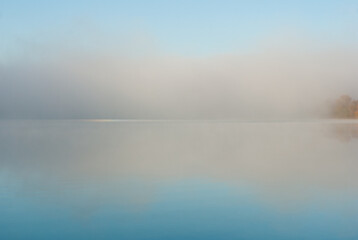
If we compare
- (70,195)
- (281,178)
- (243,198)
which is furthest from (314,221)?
(70,195)

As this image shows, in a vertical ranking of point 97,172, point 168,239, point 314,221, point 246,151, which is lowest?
point 168,239

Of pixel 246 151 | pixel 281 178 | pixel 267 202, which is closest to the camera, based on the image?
pixel 267 202

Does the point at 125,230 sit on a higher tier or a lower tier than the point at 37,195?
lower

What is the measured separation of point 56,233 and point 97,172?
5.78 m

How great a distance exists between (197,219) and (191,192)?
214cm

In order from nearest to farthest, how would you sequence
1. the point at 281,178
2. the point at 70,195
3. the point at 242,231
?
the point at 242,231 → the point at 70,195 → the point at 281,178

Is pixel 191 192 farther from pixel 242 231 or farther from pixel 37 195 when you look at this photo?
pixel 37 195

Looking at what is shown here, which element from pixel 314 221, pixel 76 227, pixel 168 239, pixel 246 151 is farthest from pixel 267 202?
pixel 246 151

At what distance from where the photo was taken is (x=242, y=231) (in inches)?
227

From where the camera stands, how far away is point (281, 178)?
404 inches

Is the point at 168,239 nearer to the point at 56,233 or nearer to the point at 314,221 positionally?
the point at 56,233

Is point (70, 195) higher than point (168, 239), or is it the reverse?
point (70, 195)

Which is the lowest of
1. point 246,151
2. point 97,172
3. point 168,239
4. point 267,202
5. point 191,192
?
point 168,239

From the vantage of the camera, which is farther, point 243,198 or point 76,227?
point 243,198
